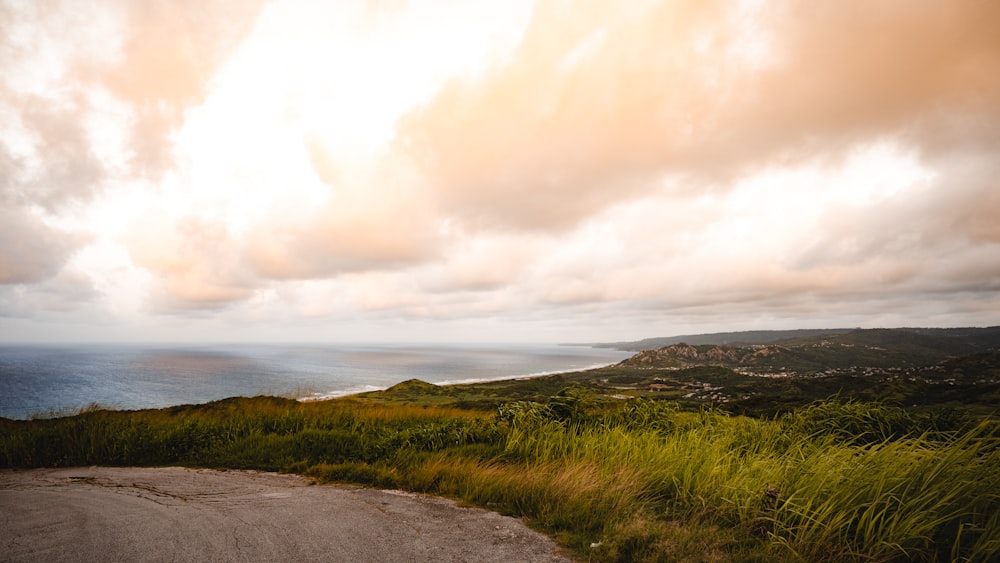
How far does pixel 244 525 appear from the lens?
5.47m

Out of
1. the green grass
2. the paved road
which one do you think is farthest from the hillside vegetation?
the paved road

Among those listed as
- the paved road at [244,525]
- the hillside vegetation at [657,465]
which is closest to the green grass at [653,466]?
the hillside vegetation at [657,465]

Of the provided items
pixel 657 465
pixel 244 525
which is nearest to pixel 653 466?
pixel 657 465

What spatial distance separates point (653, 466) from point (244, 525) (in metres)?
6.63

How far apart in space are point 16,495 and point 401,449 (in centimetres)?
657

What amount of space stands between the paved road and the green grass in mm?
748

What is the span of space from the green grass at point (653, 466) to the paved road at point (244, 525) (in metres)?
0.75

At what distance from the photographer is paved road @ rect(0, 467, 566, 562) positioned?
4699 mm

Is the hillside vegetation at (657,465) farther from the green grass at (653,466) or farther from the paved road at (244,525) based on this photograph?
the paved road at (244,525)

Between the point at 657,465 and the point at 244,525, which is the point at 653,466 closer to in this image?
the point at 657,465

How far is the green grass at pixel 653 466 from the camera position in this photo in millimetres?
4684

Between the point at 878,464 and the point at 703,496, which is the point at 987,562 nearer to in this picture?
the point at 878,464

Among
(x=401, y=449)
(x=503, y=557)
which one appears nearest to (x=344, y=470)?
(x=401, y=449)

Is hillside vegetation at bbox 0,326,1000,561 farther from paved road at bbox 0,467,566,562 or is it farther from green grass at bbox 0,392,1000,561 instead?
paved road at bbox 0,467,566,562
